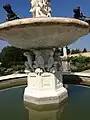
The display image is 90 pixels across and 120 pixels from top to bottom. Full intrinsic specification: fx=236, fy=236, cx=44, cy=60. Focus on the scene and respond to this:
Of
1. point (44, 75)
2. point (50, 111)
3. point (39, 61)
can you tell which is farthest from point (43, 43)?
point (50, 111)

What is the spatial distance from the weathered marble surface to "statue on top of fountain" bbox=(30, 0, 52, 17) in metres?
1.23

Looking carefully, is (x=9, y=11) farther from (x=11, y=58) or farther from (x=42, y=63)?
(x=42, y=63)

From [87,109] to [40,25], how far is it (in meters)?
3.14

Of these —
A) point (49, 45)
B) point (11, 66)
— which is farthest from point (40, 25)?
point (11, 66)

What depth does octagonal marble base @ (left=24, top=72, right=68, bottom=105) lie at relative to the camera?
26.6 feet

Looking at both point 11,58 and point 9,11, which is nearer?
point 11,58

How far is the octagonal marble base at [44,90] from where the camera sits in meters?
8.11

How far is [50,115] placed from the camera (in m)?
7.18

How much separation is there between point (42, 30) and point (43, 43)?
106cm

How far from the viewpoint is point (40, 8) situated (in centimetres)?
827

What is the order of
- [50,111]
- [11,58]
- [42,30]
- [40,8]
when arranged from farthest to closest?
1. [11,58]
2. [40,8]
3. [50,111]
4. [42,30]

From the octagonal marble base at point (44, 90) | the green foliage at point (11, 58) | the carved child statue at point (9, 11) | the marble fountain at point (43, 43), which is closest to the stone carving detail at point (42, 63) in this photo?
the marble fountain at point (43, 43)

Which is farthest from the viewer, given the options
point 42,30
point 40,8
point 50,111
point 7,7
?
point 7,7

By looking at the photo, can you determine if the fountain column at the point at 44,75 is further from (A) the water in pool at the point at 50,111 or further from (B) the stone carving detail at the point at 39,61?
(A) the water in pool at the point at 50,111
